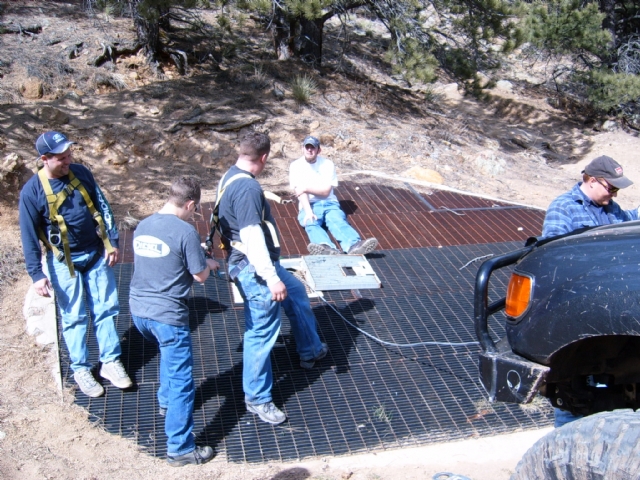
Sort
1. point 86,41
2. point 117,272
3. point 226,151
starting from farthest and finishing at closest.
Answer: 1. point 86,41
2. point 226,151
3. point 117,272

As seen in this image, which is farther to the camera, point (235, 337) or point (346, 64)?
point (346, 64)

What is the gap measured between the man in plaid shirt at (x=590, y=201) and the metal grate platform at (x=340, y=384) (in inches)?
52.5

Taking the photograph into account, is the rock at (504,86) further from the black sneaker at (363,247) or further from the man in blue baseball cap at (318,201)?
the black sneaker at (363,247)

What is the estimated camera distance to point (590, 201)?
12.5ft

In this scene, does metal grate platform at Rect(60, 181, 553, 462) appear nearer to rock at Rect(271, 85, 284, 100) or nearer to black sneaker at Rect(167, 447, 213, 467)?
black sneaker at Rect(167, 447, 213, 467)

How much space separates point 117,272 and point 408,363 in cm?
287

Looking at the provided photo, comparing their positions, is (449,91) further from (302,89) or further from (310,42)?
(302,89)

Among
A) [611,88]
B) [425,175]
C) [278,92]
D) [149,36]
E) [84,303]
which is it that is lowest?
[425,175]

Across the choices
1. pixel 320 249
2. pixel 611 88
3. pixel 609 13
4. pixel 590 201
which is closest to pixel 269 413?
pixel 590 201

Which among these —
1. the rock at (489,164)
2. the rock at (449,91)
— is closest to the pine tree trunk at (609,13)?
the rock at (449,91)

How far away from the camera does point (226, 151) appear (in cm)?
973

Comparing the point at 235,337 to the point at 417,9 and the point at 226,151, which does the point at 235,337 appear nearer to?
the point at 226,151

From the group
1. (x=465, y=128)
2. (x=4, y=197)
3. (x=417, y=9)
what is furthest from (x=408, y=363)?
(x=465, y=128)

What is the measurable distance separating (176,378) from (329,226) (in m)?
3.28
